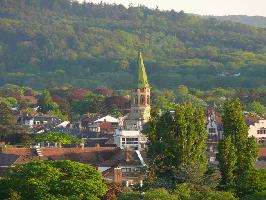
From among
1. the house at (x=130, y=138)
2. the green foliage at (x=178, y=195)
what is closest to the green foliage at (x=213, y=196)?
the green foliage at (x=178, y=195)

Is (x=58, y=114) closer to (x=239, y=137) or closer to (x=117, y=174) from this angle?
(x=117, y=174)

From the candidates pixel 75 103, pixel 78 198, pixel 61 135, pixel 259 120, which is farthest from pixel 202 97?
pixel 78 198

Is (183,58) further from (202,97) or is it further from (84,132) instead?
(84,132)

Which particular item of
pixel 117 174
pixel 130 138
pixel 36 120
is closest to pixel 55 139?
pixel 130 138

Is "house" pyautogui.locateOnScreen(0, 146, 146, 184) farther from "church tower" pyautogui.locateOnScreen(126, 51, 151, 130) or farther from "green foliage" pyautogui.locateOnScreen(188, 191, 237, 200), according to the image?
"church tower" pyautogui.locateOnScreen(126, 51, 151, 130)

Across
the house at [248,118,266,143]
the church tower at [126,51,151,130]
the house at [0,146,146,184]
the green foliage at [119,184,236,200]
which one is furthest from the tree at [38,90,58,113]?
the green foliage at [119,184,236,200]

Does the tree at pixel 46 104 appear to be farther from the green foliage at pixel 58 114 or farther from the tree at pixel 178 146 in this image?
the tree at pixel 178 146
